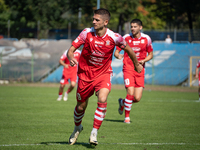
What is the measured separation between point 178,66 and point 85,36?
20049 mm

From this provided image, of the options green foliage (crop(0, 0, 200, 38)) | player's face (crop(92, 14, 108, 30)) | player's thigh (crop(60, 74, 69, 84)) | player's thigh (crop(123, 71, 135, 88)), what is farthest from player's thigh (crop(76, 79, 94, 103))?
green foliage (crop(0, 0, 200, 38))

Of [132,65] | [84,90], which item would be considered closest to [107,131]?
[84,90]

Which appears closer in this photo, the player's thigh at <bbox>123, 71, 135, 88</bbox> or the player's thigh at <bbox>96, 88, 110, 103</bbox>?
the player's thigh at <bbox>96, 88, 110, 103</bbox>

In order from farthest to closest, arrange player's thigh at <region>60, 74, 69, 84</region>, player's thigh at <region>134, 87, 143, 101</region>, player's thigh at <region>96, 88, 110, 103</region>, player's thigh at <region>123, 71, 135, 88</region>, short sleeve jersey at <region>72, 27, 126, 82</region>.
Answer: player's thigh at <region>60, 74, 69, 84</region> < player's thigh at <region>134, 87, 143, 101</region> < player's thigh at <region>123, 71, 135, 88</region> < short sleeve jersey at <region>72, 27, 126, 82</region> < player's thigh at <region>96, 88, 110, 103</region>

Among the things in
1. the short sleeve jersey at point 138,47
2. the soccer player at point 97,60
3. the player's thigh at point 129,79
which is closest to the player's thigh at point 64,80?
the short sleeve jersey at point 138,47

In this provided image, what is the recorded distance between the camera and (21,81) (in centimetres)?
2622

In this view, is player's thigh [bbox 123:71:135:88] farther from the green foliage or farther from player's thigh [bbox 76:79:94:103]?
the green foliage

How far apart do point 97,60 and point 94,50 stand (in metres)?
0.21

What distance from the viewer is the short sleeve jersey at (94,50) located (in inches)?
231

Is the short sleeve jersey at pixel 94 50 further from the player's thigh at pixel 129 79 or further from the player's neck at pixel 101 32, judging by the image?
the player's thigh at pixel 129 79

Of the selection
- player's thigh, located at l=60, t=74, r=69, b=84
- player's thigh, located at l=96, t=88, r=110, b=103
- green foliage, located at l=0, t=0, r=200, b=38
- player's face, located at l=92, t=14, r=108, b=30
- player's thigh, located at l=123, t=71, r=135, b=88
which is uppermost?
green foliage, located at l=0, t=0, r=200, b=38

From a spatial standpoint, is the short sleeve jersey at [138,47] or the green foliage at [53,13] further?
the green foliage at [53,13]

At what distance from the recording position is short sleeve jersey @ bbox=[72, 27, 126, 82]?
586 centimetres

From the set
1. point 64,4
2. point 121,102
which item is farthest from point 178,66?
point 64,4
